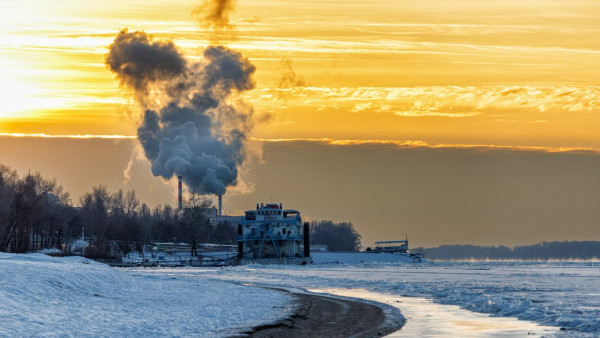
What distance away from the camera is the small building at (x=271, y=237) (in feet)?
571

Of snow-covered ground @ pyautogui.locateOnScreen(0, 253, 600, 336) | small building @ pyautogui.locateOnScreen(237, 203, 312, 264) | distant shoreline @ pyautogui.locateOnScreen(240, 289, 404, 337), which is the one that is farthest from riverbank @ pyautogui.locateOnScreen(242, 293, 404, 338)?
small building @ pyautogui.locateOnScreen(237, 203, 312, 264)

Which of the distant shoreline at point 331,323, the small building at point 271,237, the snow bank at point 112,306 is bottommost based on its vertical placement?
the distant shoreline at point 331,323

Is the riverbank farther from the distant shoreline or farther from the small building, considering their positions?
the small building

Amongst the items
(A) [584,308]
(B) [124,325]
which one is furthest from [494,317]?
(B) [124,325]

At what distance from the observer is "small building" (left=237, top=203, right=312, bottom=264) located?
174m

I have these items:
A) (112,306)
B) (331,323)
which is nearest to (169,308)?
(112,306)

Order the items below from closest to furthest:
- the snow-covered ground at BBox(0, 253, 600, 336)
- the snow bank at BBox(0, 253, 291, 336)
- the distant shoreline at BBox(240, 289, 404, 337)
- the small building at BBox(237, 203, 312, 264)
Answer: the snow bank at BBox(0, 253, 291, 336) → the snow-covered ground at BBox(0, 253, 600, 336) → the distant shoreline at BBox(240, 289, 404, 337) → the small building at BBox(237, 203, 312, 264)

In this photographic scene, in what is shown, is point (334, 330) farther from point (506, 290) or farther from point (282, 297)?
point (506, 290)

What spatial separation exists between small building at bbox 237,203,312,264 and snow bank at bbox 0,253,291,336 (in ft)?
398

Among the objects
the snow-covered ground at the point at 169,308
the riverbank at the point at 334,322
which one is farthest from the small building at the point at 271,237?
Answer: the riverbank at the point at 334,322

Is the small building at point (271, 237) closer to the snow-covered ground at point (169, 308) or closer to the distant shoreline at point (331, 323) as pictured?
the snow-covered ground at point (169, 308)

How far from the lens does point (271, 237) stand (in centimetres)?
17412

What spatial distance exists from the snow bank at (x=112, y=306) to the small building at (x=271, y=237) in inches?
4774

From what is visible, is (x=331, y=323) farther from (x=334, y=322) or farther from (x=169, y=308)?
(x=169, y=308)
